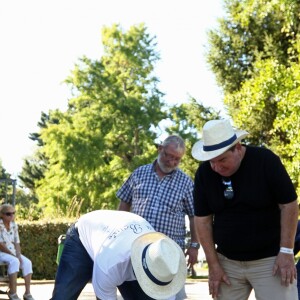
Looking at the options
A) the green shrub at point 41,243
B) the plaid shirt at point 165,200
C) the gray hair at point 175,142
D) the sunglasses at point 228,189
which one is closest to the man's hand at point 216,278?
the sunglasses at point 228,189

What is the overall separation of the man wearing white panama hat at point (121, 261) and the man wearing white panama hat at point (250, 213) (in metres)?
0.32

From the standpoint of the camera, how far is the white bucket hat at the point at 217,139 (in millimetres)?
5449

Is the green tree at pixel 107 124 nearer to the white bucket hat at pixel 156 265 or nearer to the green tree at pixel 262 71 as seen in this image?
the green tree at pixel 262 71

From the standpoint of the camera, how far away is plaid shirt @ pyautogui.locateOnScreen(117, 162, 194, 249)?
7.76 meters

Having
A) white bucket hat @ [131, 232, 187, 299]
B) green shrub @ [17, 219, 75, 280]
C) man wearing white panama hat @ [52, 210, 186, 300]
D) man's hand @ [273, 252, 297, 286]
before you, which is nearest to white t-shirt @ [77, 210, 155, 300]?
man wearing white panama hat @ [52, 210, 186, 300]

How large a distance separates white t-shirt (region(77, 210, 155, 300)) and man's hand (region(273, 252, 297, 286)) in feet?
3.07

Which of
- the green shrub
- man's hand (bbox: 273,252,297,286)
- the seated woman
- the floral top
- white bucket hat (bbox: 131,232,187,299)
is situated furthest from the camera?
the green shrub

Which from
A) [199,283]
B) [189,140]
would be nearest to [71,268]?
[199,283]

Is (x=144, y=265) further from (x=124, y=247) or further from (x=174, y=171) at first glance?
(x=174, y=171)

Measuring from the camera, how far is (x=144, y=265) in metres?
5.59

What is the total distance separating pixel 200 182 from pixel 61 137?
121 ft

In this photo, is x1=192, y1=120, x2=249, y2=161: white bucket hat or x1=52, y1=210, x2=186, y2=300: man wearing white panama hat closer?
x1=192, y1=120, x2=249, y2=161: white bucket hat

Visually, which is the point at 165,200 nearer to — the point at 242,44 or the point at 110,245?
the point at 110,245

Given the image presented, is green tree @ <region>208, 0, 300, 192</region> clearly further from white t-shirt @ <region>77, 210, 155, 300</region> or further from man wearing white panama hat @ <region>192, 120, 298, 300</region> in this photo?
man wearing white panama hat @ <region>192, 120, 298, 300</region>
